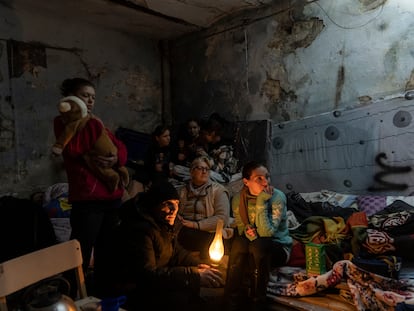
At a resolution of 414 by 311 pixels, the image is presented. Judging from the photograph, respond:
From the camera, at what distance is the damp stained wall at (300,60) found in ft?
11.5

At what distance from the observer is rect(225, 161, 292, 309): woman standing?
2.59 meters

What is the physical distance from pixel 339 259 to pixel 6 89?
3820 mm

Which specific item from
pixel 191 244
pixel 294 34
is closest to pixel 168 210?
pixel 191 244

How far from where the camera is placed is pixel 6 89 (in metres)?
4.18

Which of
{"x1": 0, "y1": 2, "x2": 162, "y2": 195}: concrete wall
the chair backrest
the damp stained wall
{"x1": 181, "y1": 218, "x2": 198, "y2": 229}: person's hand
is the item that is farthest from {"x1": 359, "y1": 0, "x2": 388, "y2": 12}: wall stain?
the chair backrest

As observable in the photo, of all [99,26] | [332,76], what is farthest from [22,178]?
[332,76]

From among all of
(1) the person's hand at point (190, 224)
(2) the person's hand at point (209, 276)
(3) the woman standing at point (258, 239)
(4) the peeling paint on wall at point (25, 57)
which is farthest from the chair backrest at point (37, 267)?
(4) the peeling paint on wall at point (25, 57)

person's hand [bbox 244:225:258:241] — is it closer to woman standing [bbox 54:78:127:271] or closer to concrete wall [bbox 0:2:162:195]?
woman standing [bbox 54:78:127:271]

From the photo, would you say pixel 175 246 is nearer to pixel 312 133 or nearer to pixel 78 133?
pixel 78 133

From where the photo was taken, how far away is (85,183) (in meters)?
2.35

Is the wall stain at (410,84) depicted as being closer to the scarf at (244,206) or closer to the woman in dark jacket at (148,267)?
the scarf at (244,206)

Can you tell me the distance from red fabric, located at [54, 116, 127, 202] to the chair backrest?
59 centimetres

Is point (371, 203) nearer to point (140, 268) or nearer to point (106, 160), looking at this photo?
point (140, 268)

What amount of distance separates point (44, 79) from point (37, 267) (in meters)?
3.37
